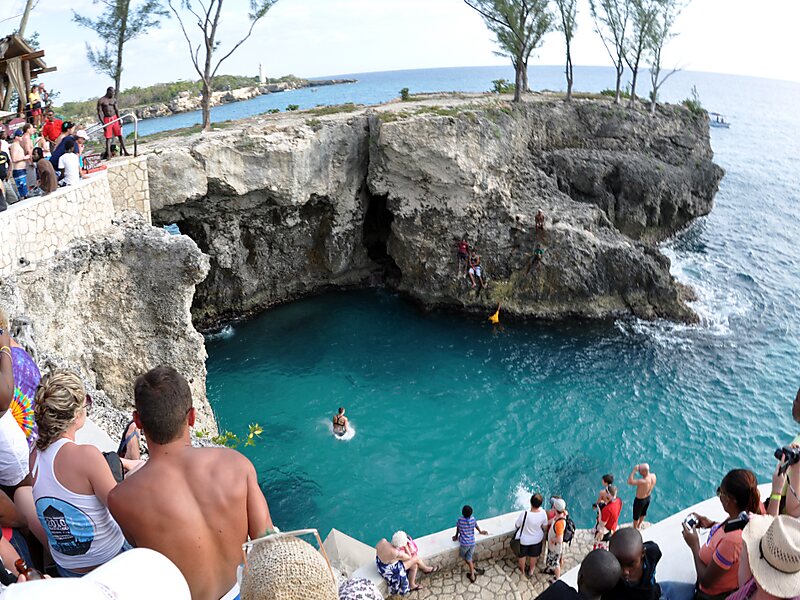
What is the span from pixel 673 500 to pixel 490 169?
1652cm

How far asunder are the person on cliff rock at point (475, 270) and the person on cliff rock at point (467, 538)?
17.0 meters

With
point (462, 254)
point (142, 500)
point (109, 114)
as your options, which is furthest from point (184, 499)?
point (462, 254)

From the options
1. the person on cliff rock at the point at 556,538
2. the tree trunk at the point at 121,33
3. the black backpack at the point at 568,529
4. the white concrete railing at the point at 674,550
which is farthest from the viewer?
the tree trunk at the point at 121,33

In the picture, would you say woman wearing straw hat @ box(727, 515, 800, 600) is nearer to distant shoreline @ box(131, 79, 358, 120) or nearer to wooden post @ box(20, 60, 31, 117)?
wooden post @ box(20, 60, 31, 117)

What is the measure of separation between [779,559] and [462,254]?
73.9ft

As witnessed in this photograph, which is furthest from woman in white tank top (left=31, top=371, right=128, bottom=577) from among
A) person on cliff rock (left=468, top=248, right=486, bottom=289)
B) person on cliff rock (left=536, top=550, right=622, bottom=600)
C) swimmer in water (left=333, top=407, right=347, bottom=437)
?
person on cliff rock (left=468, top=248, right=486, bottom=289)

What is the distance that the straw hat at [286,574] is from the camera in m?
3.15

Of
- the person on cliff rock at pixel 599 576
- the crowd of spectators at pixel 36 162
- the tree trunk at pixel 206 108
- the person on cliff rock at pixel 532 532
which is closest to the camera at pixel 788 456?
the person on cliff rock at pixel 599 576

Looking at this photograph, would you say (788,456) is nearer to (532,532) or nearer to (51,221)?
(532,532)

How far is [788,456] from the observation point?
20.6ft

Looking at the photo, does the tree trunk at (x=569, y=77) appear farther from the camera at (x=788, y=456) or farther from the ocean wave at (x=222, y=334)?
the camera at (x=788, y=456)

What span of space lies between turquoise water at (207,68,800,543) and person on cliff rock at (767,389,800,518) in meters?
10.1

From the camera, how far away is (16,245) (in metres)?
11.5

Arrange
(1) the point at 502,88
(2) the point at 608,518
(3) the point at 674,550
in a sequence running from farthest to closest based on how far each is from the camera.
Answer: (1) the point at 502,88 < (2) the point at 608,518 < (3) the point at 674,550
